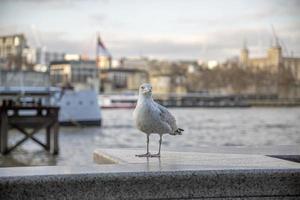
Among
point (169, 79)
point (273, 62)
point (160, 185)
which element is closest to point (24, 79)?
point (160, 185)

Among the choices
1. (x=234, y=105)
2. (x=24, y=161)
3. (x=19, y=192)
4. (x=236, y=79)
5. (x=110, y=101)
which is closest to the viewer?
(x=19, y=192)

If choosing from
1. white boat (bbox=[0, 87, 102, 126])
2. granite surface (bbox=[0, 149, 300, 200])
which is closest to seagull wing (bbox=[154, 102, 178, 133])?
granite surface (bbox=[0, 149, 300, 200])

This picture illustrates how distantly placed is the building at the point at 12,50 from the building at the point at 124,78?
61750 millimetres

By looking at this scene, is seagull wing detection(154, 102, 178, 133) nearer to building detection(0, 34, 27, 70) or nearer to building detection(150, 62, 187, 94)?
building detection(0, 34, 27, 70)

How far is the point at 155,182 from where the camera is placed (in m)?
5.25

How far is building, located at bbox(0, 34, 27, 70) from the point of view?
9294 centimetres

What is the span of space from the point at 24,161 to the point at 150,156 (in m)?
19.1

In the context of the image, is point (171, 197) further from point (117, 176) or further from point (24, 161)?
point (24, 161)

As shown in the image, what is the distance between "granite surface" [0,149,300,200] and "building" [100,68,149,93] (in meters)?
156

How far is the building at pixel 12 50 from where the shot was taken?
92.9 metres

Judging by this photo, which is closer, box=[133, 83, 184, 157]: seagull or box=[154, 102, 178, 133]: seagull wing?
box=[133, 83, 184, 157]: seagull

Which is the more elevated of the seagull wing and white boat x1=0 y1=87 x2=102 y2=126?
the seagull wing

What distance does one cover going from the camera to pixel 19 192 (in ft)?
16.4

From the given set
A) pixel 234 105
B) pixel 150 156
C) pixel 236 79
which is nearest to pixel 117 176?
pixel 150 156
